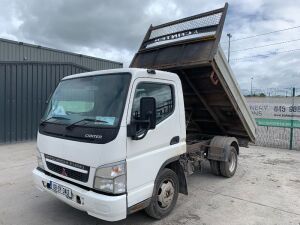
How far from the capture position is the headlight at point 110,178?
336cm

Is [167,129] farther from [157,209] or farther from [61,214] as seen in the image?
[61,214]

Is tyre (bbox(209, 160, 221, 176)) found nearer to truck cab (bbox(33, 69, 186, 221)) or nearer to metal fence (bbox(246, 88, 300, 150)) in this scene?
truck cab (bbox(33, 69, 186, 221))

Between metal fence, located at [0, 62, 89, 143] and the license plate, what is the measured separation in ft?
27.2

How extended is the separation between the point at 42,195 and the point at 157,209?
96.9 inches

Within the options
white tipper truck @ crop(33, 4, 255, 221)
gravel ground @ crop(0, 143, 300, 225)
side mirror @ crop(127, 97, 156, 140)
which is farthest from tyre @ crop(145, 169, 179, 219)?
side mirror @ crop(127, 97, 156, 140)

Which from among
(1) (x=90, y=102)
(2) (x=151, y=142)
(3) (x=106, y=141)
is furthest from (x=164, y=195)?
(1) (x=90, y=102)

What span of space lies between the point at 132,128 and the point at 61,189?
1.31 meters

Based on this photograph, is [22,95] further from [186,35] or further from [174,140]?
[174,140]

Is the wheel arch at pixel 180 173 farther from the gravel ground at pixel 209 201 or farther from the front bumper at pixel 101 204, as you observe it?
the front bumper at pixel 101 204

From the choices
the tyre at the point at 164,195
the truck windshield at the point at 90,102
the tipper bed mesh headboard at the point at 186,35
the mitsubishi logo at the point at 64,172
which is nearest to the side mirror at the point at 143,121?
the truck windshield at the point at 90,102

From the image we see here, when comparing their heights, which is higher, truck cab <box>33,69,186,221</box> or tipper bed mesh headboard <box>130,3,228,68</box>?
tipper bed mesh headboard <box>130,3,228,68</box>

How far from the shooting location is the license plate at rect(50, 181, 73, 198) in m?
3.67

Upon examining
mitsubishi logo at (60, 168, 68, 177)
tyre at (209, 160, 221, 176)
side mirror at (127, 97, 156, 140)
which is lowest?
tyre at (209, 160, 221, 176)

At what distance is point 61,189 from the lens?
3791 millimetres
